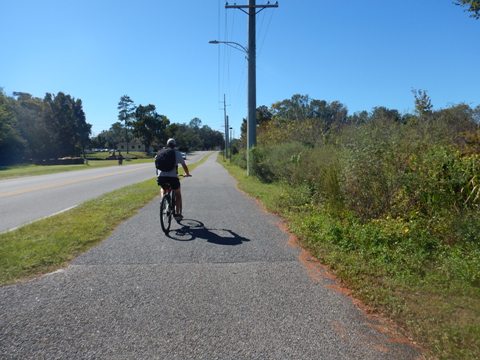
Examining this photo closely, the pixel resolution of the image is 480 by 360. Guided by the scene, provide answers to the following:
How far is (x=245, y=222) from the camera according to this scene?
9.52 m

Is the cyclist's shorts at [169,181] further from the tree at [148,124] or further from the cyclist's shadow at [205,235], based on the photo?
the tree at [148,124]

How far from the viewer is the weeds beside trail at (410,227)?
416cm

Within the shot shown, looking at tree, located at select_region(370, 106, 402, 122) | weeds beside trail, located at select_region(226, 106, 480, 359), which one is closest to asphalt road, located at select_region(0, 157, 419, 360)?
weeds beside trail, located at select_region(226, 106, 480, 359)

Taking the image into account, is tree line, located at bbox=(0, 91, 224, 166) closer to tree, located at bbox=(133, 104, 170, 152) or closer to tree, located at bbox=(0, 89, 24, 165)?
tree, located at bbox=(0, 89, 24, 165)

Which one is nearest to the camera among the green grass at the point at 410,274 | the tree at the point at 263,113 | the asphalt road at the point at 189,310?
the asphalt road at the point at 189,310

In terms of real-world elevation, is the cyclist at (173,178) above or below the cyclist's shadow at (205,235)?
above

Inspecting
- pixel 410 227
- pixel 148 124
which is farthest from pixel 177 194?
pixel 148 124

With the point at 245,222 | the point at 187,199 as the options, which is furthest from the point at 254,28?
the point at 245,222

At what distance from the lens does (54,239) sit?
293 inches

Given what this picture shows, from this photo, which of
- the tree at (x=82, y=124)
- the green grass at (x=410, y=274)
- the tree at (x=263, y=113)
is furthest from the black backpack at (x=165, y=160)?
the tree at (x=82, y=124)

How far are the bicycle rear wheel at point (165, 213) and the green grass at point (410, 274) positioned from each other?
251 centimetres

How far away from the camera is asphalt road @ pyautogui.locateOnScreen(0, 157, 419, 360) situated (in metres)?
3.54

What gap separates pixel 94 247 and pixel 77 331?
3.35m

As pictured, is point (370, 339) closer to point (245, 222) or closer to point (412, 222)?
point (412, 222)
